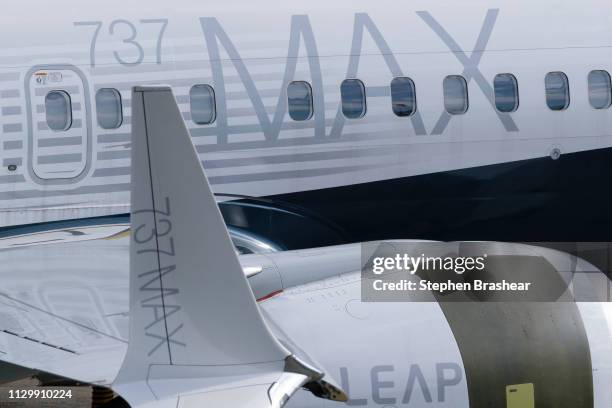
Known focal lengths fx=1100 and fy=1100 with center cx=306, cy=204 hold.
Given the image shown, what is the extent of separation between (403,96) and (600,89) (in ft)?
6.41

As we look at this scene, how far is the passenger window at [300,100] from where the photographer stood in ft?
33.2

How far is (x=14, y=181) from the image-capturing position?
32.2ft

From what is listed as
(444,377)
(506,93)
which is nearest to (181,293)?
(444,377)

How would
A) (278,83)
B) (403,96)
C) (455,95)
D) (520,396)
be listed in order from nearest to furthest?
(520,396)
(278,83)
(403,96)
(455,95)

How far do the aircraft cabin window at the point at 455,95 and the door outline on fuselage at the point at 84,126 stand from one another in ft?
10.8

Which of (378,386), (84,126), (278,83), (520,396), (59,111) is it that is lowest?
(520,396)

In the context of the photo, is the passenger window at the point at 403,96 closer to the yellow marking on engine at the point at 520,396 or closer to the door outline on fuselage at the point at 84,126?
the door outline on fuselage at the point at 84,126

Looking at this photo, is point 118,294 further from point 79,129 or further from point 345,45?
point 345,45

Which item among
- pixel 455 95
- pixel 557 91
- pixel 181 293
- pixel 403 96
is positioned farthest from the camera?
pixel 557 91

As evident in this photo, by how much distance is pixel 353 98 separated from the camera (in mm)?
10188

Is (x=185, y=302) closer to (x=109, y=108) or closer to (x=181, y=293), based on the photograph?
(x=181, y=293)

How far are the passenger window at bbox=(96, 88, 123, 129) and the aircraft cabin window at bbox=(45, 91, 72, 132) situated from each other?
0.27m

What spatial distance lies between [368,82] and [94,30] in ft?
8.36

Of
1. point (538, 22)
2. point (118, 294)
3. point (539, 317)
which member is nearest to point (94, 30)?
point (118, 294)
